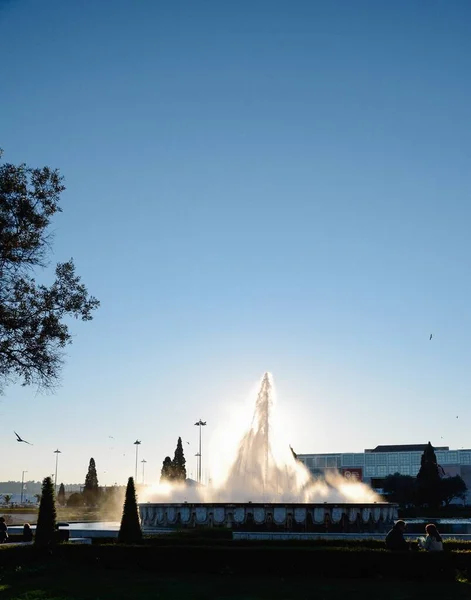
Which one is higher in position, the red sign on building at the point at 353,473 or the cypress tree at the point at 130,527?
the red sign on building at the point at 353,473

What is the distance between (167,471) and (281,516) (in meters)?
47.6

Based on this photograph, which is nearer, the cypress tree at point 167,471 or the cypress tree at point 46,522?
the cypress tree at point 46,522

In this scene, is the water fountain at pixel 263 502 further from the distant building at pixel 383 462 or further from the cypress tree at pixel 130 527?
the distant building at pixel 383 462

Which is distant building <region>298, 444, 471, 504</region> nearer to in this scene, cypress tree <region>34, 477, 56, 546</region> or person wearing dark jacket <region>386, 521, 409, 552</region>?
cypress tree <region>34, 477, 56, 546</region>

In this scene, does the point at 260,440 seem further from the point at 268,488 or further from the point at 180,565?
the point at 180,565

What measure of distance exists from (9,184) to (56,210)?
1.59m

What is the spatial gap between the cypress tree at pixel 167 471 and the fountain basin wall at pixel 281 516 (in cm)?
4326

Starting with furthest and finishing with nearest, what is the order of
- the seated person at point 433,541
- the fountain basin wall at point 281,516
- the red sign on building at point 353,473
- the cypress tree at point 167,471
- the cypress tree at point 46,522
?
the red sign on building at point 353,473
the cypress tree at point 167,471
the fountain basin wall at point 281,516
the cypress tree at point 46,522
the seated person at point 433,541

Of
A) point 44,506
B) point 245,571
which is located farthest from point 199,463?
point 245,571

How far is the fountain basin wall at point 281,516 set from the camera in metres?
30.7

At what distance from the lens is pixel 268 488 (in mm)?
41156

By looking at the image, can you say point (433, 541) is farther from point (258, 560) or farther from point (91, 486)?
point (91, 486)

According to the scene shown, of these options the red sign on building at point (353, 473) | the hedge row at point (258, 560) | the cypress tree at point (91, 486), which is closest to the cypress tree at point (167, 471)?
the cypress tree at point (91, 486)

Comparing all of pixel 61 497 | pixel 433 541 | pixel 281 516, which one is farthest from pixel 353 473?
pixel 433 541
